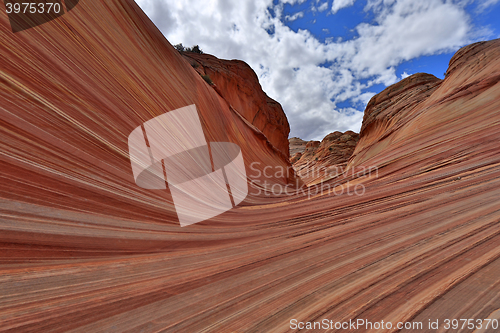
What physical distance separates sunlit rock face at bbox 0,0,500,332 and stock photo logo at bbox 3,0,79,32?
9cm

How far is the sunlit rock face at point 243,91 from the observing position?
16.1 metres

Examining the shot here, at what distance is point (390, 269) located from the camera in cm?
167

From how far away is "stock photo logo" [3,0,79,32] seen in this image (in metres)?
1.98

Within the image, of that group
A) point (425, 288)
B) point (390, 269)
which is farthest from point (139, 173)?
point (425, 288)

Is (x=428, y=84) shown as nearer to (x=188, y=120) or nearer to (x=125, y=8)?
(x=188, y=120)

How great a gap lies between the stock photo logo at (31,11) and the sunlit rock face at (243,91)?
1124 cm

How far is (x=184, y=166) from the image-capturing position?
3.77 metres
